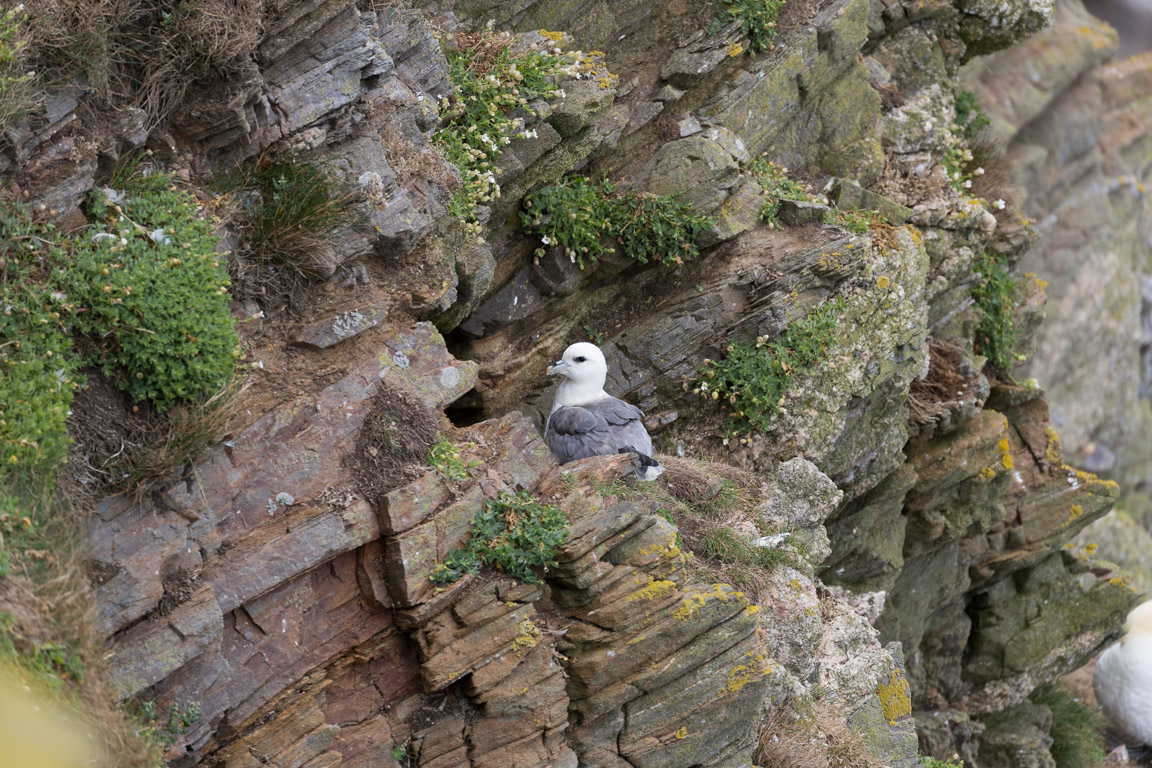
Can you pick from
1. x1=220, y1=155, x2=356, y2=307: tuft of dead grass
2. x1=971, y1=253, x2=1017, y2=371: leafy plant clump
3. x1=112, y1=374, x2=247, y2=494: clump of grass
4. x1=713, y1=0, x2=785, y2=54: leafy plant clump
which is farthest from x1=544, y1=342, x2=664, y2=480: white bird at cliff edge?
x1=971, y1=253, x2=1017, y2=371: leafy plant clump

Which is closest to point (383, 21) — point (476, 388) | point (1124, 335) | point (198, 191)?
point (198, 191)

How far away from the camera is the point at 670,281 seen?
437 inches

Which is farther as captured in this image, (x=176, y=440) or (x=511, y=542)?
(x=511, y=542)

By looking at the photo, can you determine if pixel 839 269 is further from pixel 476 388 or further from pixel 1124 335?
pixel 1124 335

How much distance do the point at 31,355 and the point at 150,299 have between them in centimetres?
76

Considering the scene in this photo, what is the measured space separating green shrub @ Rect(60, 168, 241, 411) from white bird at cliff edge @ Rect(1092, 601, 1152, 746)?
511 inches

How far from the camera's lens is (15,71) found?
6.15 m

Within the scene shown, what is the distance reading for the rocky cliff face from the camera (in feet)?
22.3

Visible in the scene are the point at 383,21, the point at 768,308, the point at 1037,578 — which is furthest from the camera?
the point at 1037,578

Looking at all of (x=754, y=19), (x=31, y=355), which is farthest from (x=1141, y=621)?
(x=31, y=355)

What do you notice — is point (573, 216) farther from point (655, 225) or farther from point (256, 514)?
point (256, 514)

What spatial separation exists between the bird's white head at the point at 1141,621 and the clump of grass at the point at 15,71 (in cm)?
1484

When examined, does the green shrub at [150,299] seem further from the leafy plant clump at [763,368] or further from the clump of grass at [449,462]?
the leafy plant clump at [763,368]

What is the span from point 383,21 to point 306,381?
3172mm
